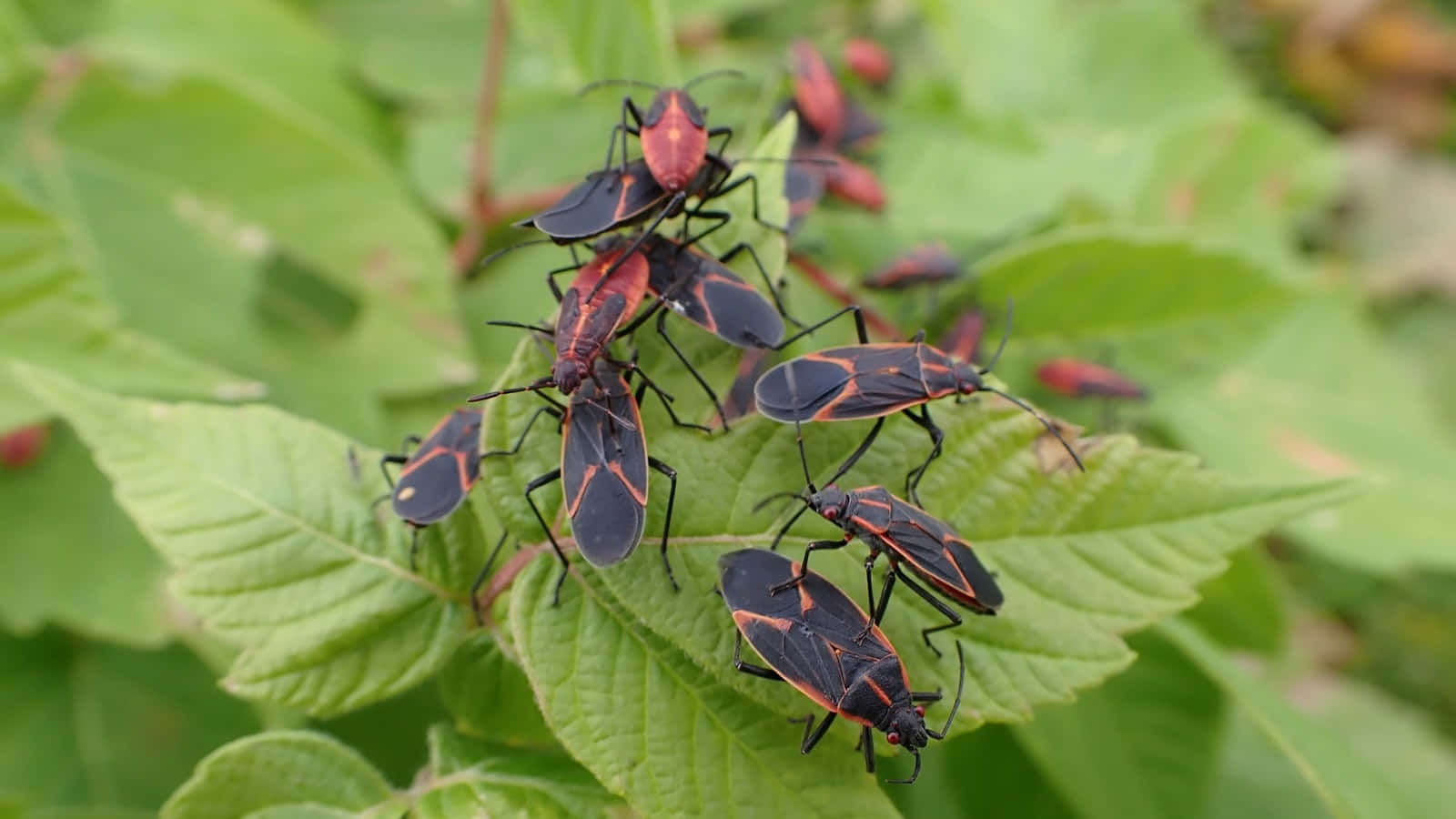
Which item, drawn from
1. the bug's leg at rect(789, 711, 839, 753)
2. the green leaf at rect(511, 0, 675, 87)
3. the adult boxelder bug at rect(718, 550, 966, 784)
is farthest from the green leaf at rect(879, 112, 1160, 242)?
the bug's leg at rect(789, 711, 839, 753)

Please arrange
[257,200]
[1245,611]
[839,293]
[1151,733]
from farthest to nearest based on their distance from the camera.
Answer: [257,200], [1245,611], [1151,733], [839,293]

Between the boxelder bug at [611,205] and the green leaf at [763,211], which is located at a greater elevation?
the green leaf at [763,211]

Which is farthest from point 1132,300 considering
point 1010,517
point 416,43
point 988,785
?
point 416,43

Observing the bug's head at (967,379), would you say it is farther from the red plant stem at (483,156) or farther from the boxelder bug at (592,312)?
the red plant stem at (483,156)

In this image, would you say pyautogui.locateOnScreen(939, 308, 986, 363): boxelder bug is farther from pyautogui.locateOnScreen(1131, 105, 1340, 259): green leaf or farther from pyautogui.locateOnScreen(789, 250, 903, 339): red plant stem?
pyautogui.locateOnScreen(1131, 105, 1340, 259): green leaf

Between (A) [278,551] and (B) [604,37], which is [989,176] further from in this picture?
(A) [278,551]

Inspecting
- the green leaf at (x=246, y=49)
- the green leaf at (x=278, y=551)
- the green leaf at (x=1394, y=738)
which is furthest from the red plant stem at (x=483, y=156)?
the green leaf at (x=1394, y=738)
